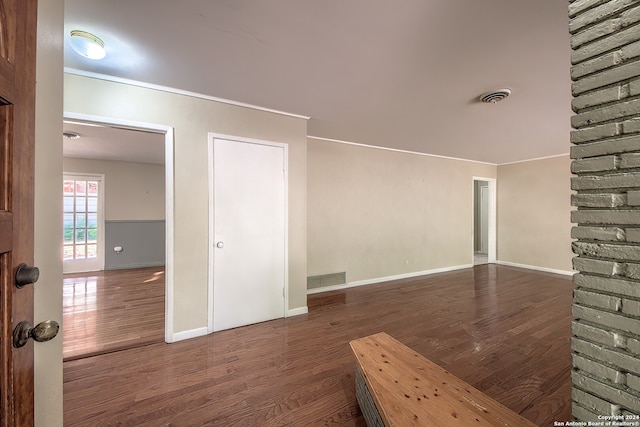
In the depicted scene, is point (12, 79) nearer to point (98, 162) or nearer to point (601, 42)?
point (601, 42)

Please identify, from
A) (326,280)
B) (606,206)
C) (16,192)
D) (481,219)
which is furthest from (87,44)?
(481,219)

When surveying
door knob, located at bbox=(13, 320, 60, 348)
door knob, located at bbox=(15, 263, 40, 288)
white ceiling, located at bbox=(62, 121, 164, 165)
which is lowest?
door knob, located at bbox=(13, 320, 60, 348)

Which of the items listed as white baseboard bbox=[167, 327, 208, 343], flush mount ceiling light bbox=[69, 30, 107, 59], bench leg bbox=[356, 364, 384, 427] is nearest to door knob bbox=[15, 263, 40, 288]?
bench leg bbox=[356, 364, 384, 427]

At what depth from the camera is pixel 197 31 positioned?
1678 mm

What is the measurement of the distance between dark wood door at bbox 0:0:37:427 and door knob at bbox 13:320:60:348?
1cm

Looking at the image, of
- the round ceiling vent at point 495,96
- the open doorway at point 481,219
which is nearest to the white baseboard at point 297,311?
the round ceiling vent at point 495,96

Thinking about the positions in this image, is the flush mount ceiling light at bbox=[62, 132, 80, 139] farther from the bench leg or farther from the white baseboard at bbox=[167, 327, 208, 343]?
the bench leg

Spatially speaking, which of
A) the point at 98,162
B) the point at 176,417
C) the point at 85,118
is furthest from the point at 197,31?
the point at 98,162

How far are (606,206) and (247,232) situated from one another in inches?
105

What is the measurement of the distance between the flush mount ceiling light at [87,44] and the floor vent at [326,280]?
333 centimetres

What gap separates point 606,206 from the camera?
691mm

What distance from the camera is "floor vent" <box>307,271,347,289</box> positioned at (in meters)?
3.93

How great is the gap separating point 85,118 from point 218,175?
3.75 ft

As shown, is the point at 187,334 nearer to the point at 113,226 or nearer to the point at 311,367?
the point at 311,367
